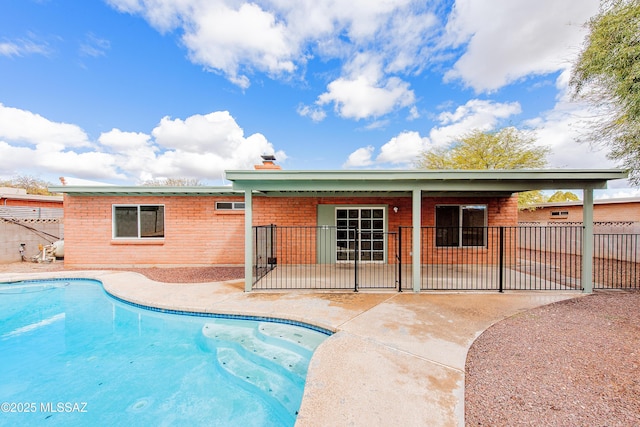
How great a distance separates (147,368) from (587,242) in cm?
895

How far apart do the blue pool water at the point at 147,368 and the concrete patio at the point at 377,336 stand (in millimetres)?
455

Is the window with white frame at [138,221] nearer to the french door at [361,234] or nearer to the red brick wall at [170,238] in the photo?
the red brick wall at [170,238]

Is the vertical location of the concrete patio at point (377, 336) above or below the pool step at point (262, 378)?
above

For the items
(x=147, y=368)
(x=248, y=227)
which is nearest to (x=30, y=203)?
(x=248, y=227)

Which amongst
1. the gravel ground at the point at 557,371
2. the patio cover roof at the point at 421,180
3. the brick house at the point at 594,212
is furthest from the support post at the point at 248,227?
the brick house at the point at 594,212

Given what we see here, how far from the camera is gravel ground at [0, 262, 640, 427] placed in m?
2.34

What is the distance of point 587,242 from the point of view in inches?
231

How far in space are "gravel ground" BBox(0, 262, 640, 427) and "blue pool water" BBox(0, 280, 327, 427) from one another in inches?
82.7

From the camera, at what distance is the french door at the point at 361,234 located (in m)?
9.09

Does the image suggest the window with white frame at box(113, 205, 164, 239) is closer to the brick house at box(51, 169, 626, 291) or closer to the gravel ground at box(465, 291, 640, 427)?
the brick house at box(51, 169, 626, 291)

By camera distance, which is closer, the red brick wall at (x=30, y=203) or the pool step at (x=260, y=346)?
the pool step at (x=260, y=346)

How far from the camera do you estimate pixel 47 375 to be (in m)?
3.71

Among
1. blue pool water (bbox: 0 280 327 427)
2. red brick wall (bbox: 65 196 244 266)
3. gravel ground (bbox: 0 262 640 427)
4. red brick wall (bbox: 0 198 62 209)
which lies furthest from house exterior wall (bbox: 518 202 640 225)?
red brick wall (bbox: 0 198 62 209)

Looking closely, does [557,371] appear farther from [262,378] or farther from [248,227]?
[248,227]
